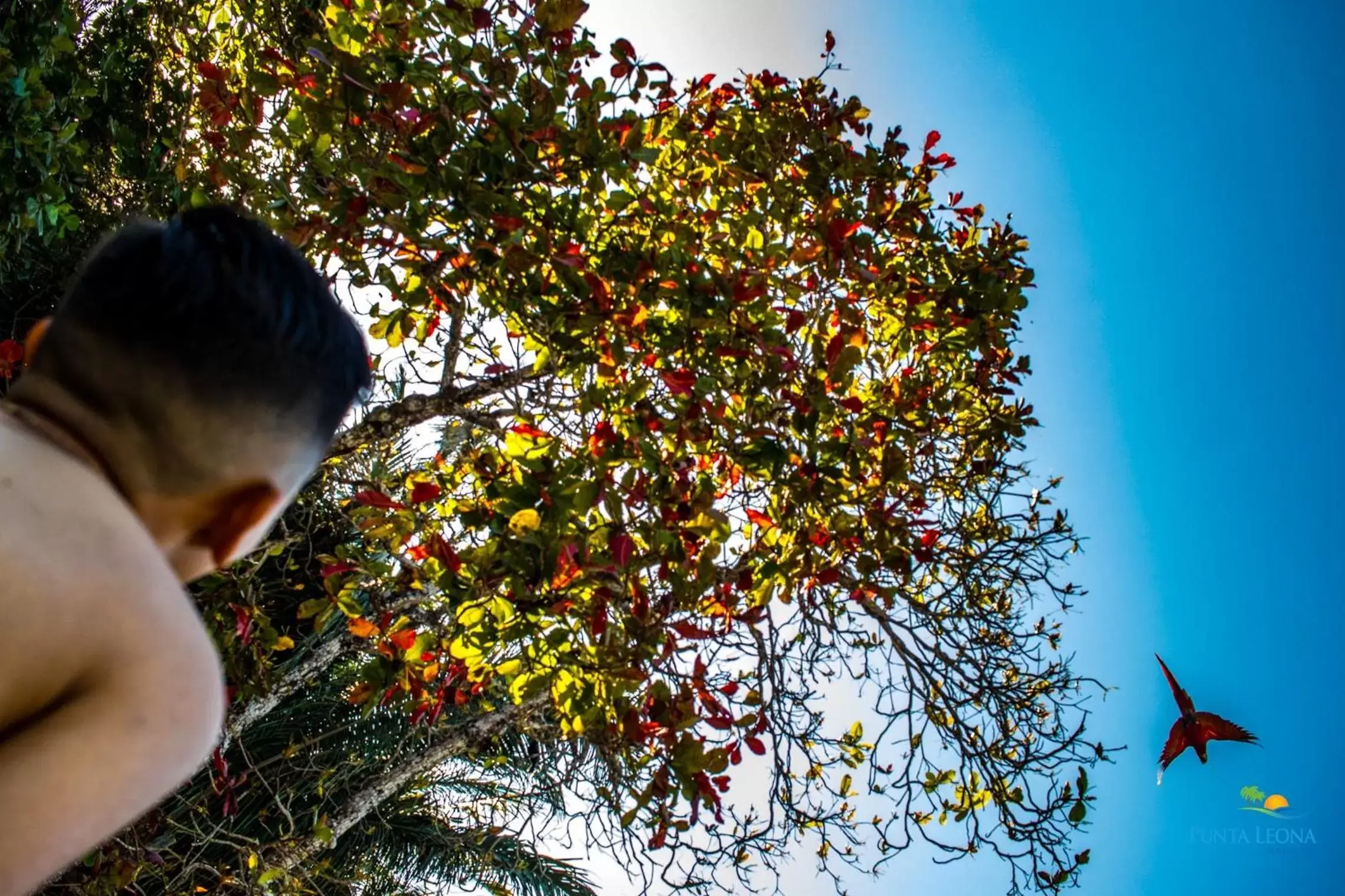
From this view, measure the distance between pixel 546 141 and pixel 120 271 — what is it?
2.30m

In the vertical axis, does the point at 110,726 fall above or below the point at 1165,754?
below

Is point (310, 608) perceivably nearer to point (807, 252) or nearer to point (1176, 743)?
point (807, 252)

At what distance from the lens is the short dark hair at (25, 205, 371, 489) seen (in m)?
1.02

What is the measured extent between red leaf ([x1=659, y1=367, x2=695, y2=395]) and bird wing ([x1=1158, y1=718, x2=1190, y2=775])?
9.03ft

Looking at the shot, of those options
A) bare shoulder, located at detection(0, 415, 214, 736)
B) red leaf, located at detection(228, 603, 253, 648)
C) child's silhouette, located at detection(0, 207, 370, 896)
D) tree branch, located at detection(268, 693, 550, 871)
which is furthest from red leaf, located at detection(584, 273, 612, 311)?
tree branch, located at detection(268, 693, 550, 871)

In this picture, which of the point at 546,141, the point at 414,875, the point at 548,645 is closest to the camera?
the point at 548,645

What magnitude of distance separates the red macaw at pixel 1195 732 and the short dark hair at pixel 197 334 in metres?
3.76

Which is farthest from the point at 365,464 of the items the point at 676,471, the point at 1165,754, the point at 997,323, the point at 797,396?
the point at 1165,754

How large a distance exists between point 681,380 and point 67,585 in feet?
8.05

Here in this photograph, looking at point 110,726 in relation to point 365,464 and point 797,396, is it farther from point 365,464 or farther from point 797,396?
point 365,464

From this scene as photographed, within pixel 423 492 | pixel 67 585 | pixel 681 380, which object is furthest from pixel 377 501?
pixel 67 585

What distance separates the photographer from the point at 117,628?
86 centimetres

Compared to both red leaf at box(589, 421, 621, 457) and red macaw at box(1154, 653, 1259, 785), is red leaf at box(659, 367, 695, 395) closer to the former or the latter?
red leaf at box(589, 421, 621, 457)

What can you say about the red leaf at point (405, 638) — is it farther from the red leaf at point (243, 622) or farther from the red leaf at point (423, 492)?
the red leaf at point (243, 622)
